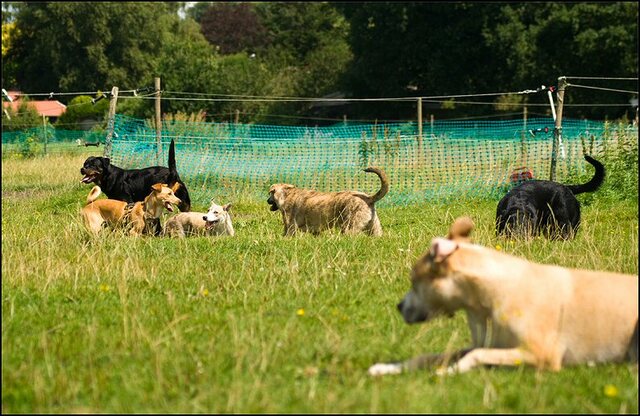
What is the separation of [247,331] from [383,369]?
1063mm

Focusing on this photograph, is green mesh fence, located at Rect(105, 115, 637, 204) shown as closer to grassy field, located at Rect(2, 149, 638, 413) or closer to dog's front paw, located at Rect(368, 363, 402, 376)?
grassy field, located at Rect(2, 149, 638, 413)

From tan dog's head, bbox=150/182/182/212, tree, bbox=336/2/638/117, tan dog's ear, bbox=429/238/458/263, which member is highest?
tree, bbox=336/2/638/117

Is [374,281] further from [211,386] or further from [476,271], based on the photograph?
[211,386]

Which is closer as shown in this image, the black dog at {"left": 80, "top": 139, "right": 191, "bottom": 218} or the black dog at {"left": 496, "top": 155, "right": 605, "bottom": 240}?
the black dog at {"left": 496, "top": 155, "right": 605, "bottom": 240}

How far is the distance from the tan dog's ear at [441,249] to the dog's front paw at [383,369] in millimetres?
629

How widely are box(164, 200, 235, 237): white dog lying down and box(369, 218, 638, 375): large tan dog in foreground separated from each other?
6884mm

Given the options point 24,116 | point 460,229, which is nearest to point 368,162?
point 460,229

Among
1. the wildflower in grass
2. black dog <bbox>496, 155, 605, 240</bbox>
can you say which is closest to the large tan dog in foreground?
the wildflower in grass

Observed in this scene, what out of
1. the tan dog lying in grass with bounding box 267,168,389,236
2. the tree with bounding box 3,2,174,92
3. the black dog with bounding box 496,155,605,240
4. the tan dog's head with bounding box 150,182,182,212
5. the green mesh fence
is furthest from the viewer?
the tree with bounding box 3,2,174,92

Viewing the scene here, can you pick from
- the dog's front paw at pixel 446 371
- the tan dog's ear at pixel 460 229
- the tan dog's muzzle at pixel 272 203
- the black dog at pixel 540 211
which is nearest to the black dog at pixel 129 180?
the tan dog's muzzle at pixel 272 203

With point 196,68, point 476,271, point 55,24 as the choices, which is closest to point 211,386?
point 476,271

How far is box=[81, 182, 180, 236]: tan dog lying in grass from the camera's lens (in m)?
11.3

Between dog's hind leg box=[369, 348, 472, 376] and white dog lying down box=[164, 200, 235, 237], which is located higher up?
dog's hind leg box=[369, 348, 472, 376]

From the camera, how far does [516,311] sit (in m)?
4.40
